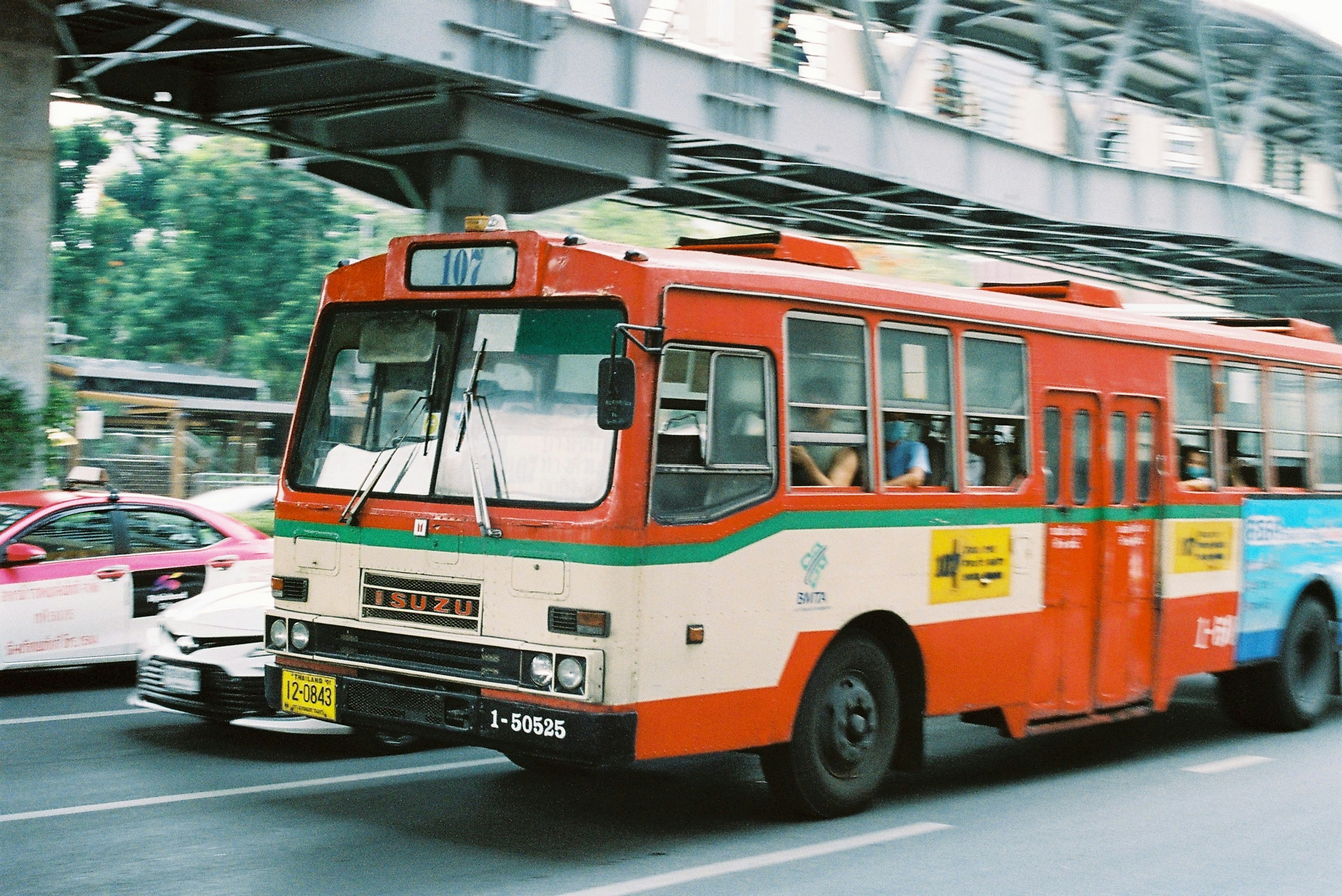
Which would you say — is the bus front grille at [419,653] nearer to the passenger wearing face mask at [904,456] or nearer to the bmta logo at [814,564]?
the bmta logo at [814,564]

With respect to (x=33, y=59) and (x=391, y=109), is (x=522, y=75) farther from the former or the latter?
(x=33, y=59)

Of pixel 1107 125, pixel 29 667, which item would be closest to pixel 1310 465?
pixel 29 667

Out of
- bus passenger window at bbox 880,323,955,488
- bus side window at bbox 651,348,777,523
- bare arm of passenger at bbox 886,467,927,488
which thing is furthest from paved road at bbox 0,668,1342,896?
bus passenger window at bbox 880,323,955,488

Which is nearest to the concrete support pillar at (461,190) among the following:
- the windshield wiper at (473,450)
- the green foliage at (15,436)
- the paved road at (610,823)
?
the green foliage at (15,436)

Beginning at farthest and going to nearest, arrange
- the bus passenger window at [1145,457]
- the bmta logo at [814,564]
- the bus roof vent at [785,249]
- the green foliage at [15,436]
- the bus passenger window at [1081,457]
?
1. the green foliage at [15,436]
2. the bus passenger window at [1145,457]
3. the bus passenger window at [1081,457]
4. the bus roof vent at [785,249]
5. the bmta logo at [814,564]

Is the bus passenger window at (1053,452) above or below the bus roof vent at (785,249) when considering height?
below

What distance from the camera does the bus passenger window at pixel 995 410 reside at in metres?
8.51

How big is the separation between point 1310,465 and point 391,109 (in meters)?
12.2

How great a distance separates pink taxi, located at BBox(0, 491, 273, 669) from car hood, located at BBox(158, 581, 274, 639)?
1.95 metres

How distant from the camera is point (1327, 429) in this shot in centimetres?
1180

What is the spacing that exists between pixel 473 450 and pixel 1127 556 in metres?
4.67

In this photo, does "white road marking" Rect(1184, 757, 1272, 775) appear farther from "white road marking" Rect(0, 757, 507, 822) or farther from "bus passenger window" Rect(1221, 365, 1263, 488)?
"white road marking" Rect(0, 757, 507, 822)

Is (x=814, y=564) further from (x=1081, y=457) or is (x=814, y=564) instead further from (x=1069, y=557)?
(x=1081, y=457)

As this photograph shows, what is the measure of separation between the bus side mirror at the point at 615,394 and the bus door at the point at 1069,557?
3554 millimetres
